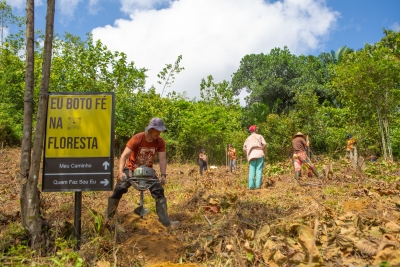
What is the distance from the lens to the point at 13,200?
675 centimetres

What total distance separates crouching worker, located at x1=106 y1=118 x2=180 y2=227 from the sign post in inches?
33.6

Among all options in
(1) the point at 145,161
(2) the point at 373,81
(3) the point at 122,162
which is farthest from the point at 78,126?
(2) the point at 373,81

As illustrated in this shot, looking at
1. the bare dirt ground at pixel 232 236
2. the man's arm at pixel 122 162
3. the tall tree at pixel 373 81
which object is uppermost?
the tall tree at pixel 373 81

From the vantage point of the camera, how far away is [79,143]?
150 inches

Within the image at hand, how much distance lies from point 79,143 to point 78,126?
0.61ft

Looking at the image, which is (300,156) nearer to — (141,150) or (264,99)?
(141,150)

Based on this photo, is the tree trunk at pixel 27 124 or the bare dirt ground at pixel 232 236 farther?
the tree trunk at pixel 27 124

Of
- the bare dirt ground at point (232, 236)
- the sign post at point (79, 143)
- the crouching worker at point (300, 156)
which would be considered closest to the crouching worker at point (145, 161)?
the bare dirt ground at point (232, 236)

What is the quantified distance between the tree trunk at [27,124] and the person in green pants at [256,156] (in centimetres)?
507

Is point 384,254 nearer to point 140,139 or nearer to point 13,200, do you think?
point 140,139

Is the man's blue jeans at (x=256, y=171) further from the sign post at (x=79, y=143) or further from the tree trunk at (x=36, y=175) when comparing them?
the tree trunk at (x=36, y=175)

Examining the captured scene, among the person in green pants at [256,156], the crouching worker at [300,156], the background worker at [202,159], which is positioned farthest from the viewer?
the background worker at [202,159]

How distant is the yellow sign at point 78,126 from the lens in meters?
3.79

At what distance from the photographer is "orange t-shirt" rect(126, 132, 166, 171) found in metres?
4.86
